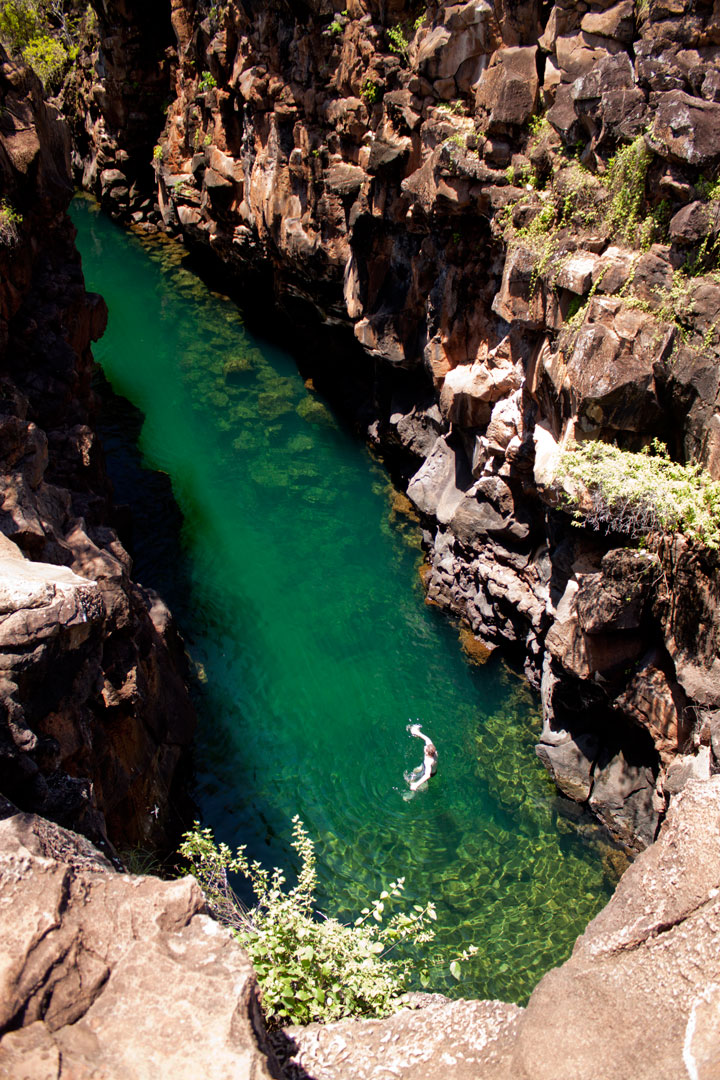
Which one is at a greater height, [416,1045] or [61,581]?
[61,581]

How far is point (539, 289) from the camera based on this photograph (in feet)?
41.6

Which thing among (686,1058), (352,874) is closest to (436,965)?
(352,874)

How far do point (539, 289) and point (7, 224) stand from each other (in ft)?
30.1

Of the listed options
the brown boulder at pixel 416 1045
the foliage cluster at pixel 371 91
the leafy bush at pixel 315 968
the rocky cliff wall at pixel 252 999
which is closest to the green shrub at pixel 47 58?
the foliage cluster at pixel 371 91

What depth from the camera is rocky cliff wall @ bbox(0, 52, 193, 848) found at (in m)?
7.17

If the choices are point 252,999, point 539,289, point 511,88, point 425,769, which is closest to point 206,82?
point 511,88

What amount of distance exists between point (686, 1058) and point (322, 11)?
2103 cm

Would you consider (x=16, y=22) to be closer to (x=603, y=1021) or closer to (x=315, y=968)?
→ (x=315, y=968)

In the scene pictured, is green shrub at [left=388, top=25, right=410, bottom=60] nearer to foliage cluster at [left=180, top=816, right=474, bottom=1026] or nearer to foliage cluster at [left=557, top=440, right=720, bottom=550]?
foliage cluster at [left=557, top=440, right=720, bottom=550]

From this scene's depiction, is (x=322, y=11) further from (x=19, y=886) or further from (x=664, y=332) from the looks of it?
(x=19, y=886)

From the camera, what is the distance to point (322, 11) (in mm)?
18094

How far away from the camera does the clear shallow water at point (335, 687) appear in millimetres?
11648

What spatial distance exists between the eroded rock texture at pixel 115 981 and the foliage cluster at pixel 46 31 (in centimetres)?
2141

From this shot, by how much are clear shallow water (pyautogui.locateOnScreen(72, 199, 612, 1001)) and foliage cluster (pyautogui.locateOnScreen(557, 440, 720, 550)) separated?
497cm
